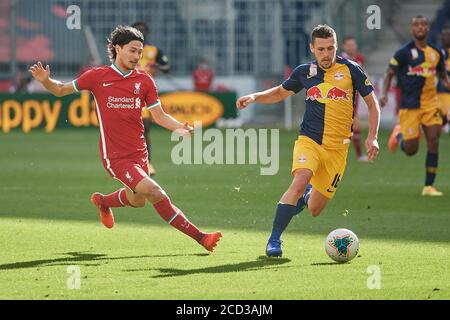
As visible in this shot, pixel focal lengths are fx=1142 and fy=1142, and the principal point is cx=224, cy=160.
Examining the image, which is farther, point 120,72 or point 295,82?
point 295,82

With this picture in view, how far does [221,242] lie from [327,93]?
171 centimetres

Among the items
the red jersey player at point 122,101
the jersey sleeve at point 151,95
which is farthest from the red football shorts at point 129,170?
the jersey sleeve at point 151,95

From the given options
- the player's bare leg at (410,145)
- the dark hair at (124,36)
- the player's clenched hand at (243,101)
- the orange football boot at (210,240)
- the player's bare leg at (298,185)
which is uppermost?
the dark hair at (124,36)

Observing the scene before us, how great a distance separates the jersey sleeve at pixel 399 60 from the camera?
49.5ft

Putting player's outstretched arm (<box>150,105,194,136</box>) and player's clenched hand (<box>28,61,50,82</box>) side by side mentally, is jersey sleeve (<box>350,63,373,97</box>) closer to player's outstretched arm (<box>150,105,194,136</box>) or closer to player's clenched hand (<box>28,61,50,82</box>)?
player's outstretched arm (<box>150,105,194,136</box>)

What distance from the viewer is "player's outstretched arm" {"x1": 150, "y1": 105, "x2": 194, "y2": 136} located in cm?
947

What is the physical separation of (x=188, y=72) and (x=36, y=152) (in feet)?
39.9

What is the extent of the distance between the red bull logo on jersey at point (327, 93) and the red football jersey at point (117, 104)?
1.40 m

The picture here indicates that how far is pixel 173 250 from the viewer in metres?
9.91

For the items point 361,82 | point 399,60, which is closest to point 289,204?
point 361,82

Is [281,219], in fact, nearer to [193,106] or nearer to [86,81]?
[86,81]

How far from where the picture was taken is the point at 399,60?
1512 centimetres

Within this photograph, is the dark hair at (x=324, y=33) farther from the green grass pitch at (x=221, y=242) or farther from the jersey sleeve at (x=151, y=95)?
the green grass pitch at (x=221, y=242)

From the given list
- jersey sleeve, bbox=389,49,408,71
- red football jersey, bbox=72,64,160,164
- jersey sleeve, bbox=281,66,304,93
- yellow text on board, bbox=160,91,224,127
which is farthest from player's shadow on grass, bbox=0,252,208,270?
yellow text on board, bbox=160,91,224,127
